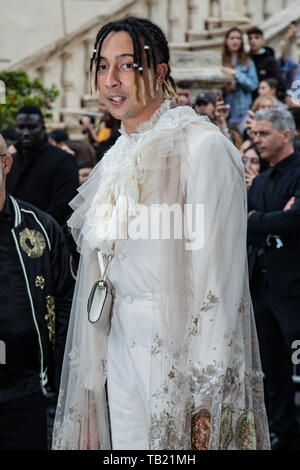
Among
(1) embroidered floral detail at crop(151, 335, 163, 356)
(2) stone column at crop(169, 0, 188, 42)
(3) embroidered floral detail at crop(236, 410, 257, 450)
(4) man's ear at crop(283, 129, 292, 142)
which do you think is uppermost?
(2) stone column at crop(169, 0, 188, 42)

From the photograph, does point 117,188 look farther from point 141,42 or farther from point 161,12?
point 161,12

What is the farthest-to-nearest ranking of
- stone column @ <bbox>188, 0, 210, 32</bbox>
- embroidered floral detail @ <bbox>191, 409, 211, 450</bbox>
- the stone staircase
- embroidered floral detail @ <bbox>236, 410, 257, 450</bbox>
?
stone column @ <bbox>188, 0, 210, 32</bbox>, the stone staircase, embroidered floral detail @ <bbox>236, 410, 257, 450</bbox>, embroidered floral detail @ <bbox>191, 409, 211, 450</bbox>

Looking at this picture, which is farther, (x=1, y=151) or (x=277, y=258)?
(x=277, y=258)

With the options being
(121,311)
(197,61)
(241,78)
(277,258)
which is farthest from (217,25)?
(121,311)

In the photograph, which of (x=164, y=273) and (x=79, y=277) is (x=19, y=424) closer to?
(x=79, y=277)

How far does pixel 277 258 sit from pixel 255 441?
2727 millimetres

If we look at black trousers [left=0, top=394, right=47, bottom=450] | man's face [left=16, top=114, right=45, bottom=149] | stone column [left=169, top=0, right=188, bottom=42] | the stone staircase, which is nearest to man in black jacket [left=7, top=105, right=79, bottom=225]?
man's face [left=16, top=114, right=45, bottom=149]

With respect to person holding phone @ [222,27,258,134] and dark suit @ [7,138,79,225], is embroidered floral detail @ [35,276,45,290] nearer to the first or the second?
dark suit @ [7,138,79,225]

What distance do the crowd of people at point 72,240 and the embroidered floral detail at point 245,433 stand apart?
1139 millimetres

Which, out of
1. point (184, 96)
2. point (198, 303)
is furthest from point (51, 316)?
point (184, 96)

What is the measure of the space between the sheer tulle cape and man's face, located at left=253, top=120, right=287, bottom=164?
2.60 meters

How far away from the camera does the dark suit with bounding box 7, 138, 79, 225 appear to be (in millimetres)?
6020

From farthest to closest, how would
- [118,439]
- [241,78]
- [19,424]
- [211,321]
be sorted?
1. [241,78]
2. [19,424]
3. [118,439]
4. [211,321]

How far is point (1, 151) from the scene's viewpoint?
139 inches
